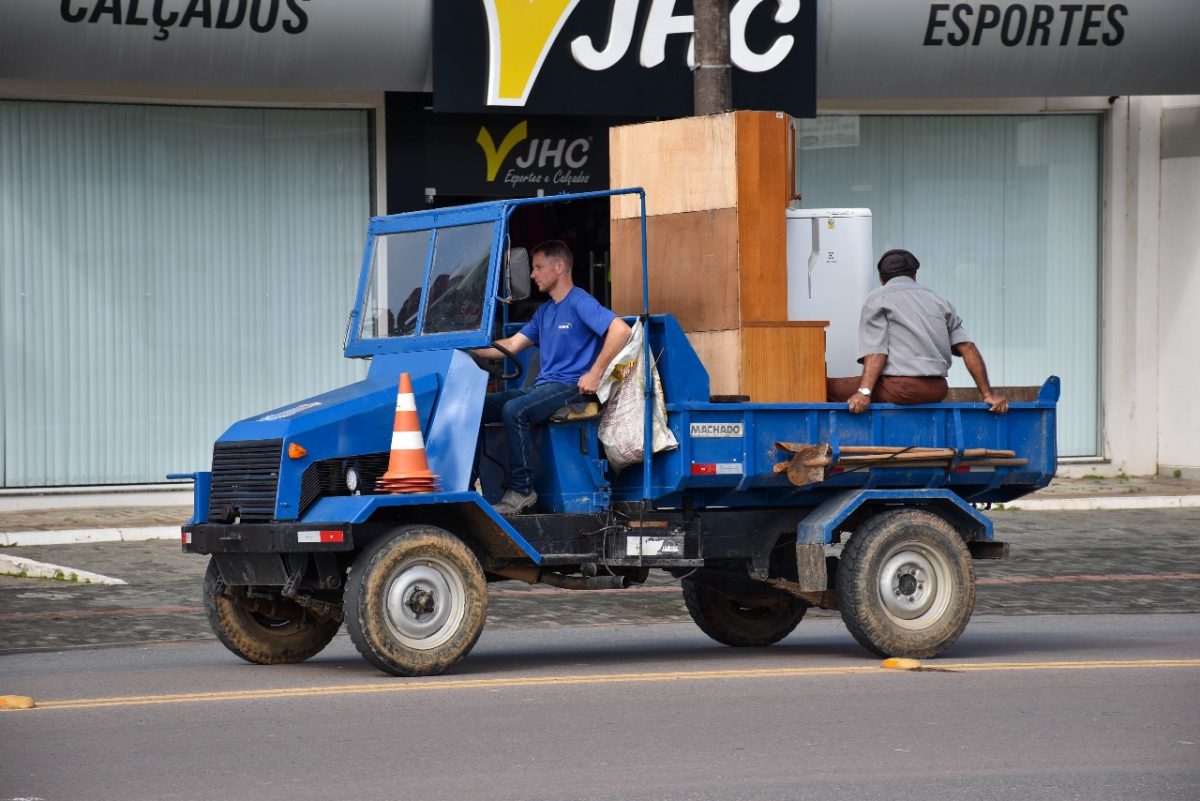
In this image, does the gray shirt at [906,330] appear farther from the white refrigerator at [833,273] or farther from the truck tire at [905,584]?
the truck tire at [905,584]

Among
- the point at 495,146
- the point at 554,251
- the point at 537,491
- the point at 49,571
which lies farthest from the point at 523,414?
the point at 495,146

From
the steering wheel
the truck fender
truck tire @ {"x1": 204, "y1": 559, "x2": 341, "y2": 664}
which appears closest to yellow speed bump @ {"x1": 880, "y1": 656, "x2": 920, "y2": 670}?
the truck fender

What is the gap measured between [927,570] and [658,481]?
1.56 metres

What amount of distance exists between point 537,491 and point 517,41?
29.8ft

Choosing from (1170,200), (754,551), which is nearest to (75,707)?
(754,551)

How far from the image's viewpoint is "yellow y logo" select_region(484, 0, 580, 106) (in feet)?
61.3

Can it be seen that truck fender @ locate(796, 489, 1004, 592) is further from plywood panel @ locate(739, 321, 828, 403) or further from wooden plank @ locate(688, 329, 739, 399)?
wooden plank @ locate(688, 329, 739, 399)

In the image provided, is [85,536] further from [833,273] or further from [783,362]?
[783,362]

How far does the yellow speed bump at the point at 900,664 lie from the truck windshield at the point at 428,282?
2.81 metres

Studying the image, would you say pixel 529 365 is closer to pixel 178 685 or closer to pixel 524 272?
pixel 524 272

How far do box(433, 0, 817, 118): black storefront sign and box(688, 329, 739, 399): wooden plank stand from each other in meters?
8.18

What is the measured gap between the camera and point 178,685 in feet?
31.9

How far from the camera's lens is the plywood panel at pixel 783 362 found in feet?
35.4

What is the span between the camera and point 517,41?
18766 mm
